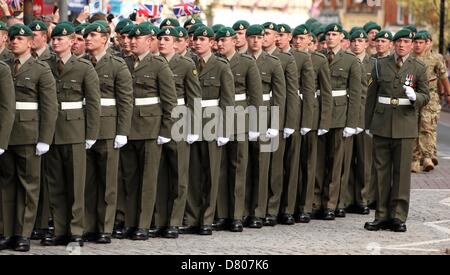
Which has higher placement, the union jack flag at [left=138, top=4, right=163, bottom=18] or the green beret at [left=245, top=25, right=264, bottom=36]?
the green beret at [left=245, top=25, right=264, bottom=36]

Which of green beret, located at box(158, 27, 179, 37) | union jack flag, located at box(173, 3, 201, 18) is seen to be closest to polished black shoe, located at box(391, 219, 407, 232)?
green beret, located at box(158, 27, 179, 37)

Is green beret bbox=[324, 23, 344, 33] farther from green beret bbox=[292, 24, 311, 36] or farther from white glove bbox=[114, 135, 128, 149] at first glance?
white glove bbox=[114, 135, 128, 149]

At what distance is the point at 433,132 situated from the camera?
74.1ft

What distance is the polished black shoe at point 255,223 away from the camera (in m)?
15.3

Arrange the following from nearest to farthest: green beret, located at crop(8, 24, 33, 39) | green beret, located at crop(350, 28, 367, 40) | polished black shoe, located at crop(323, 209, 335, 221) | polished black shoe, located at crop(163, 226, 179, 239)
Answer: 1. green beret, located at crop(8, 24, 33, 39)
2. polished black shoe, located at crop(163, 226, 179, 239)
3. polished black shoe, located at crop(323, 209, 335, 221)
4. green beret, located at crop(350, 28, 367, 40)

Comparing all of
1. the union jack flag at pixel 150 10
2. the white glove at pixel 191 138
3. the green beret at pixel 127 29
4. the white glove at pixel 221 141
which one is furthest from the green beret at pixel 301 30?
the union jack flag at pixel 150 10

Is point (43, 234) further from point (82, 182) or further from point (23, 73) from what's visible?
point (23, 73)

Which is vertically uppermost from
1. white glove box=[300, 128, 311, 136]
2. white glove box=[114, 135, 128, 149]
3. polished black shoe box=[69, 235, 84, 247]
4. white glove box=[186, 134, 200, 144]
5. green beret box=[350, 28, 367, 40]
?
green beret box=[350, 28, 367, 40]

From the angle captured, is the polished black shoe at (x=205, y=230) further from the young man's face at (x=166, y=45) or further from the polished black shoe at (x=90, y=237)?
the young man's face at (x=166, y=45)

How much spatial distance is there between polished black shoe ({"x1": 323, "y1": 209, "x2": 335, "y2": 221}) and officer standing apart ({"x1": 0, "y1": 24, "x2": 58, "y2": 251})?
406 cm

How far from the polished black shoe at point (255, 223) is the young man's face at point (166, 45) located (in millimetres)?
2033

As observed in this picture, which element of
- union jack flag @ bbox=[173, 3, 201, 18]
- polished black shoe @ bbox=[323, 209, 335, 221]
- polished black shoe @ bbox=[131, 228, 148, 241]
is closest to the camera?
polished black shoe @ bbox=[131, 228, 148, 241]

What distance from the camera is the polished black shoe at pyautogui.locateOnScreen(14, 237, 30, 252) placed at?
13109 mm

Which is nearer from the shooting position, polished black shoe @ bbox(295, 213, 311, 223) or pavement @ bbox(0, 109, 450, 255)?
pavement @ bbox(0, 109, 450, 255)
